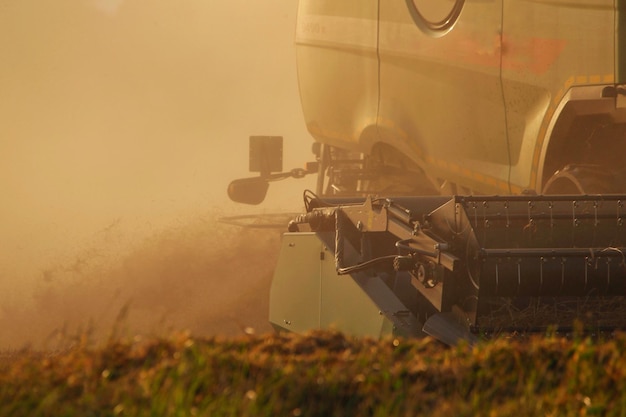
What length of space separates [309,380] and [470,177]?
5.61 metres

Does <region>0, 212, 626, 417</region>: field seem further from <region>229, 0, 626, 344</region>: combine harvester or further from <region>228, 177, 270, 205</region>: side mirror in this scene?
<region>228, 177, 270, 205</region>: side mirror

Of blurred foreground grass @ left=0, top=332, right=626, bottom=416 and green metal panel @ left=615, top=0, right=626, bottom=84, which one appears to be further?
green metal panel @ left=615, top=0, right=626, bottom=84

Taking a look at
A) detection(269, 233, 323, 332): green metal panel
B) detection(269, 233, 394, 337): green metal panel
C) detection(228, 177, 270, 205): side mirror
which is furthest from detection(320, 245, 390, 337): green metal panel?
detection(228, 177, 270, 205): side mirror

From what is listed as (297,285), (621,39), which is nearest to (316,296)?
(297,285)

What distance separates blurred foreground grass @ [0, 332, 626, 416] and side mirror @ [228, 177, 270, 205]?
8.46 meters

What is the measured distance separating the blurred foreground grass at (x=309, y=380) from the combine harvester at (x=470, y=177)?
0.99m

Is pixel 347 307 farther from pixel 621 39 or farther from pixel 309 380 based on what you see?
pixel 309 380

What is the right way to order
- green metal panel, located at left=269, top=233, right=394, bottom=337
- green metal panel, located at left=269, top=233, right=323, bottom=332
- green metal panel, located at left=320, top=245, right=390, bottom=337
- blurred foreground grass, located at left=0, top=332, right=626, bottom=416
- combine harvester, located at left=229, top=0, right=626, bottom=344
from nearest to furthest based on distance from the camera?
blurred foreground grass, located at left=0, top=332, right=626, bottom=416 → combine harvester, located at left=229, top=0, right=626, bottom=344 → green metal panel, located at left=320, top=245, right=390, bottom=337 → green metal panel, located at left=269, top=233, right=394, bottom=337 → green metal panel, located at left=269, top=233, right=323, bottom=332

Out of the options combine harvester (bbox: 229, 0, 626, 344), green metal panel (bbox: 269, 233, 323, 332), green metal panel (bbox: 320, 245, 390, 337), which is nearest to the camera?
combine harvester (bbox: 229, 0, 626, 344)

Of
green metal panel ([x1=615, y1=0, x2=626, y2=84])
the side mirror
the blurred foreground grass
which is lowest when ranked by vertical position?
the blurred foreground grass

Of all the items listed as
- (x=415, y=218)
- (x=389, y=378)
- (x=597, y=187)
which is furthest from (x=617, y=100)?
(x=389, y=378)

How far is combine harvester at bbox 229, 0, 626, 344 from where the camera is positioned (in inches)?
274

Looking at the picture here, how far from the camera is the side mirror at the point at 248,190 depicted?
1365 cm

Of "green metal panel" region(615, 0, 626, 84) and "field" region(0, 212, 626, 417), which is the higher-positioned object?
"green metal panel" region(615, 0, 626, 84)
